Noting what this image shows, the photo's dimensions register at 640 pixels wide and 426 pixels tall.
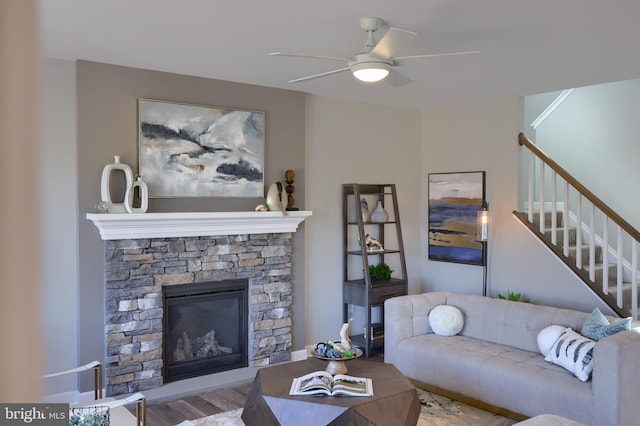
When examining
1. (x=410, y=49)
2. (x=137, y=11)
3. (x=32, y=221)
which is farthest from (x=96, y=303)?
(x=32, y=221)

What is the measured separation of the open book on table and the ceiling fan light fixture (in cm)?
189

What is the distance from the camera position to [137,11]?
306cm

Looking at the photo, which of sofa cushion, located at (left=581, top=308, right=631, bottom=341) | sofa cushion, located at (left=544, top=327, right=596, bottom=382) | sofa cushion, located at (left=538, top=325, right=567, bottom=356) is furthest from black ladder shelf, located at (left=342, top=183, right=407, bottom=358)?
sofa cushion, located at (left=581, top=308, right=631, bottom=341)

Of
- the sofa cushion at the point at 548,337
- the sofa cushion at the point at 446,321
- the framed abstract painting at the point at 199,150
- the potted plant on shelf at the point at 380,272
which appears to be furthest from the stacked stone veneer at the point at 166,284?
the sofa cushion at the point at 548,337

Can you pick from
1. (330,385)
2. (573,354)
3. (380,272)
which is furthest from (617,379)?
(380,272)

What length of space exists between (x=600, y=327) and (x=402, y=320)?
5.12 feet

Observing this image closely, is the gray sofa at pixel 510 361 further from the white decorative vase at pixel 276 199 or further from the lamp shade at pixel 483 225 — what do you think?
the white decorative vase at pixel 276 199

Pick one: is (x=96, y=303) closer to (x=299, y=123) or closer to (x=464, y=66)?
(x=299, y=123)

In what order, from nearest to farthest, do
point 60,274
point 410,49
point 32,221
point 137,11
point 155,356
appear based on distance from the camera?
point 32,221 → point 137,11 → point 410,49 → point 60,274 → point 155,356

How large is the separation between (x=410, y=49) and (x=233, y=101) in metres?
1.84

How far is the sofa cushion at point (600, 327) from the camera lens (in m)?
3.60

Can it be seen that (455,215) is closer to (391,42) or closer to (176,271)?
(176,271)

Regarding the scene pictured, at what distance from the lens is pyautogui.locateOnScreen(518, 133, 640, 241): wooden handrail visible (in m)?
4.68

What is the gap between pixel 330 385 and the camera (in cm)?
326
